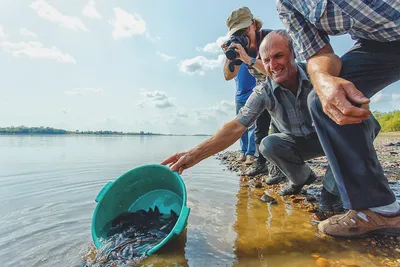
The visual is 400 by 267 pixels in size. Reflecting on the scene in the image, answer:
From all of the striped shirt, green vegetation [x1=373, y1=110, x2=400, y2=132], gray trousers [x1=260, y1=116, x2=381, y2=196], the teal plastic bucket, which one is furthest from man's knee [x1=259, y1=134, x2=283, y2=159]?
green vegetation [x1=373, y1=110, x2=400, y2=132]

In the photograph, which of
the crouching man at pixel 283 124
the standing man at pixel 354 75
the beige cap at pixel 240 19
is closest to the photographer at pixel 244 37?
the beige cap at pixel 240 19

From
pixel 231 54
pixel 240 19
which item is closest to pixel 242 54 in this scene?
pixel 231 54

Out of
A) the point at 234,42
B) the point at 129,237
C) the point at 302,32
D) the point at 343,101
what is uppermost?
the point at 234,42

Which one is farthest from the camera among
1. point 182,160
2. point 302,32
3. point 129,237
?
point 182,160

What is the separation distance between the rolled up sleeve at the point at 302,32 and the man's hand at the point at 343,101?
506 millimetres

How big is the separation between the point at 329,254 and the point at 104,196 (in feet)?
4.56

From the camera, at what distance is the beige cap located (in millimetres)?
3168

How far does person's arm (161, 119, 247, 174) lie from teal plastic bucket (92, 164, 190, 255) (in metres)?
0.07

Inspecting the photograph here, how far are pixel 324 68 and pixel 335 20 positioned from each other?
33 cm

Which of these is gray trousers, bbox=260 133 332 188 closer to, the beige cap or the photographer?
the photographer

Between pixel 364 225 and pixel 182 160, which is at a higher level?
pixel 182 160

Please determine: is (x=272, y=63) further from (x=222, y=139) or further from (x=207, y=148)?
(x=207, y=148)

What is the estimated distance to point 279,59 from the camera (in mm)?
2029

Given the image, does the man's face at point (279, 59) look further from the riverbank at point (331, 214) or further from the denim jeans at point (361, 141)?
the riverbank at point (331, 214)
